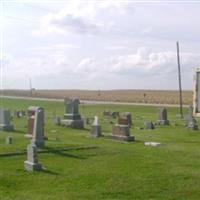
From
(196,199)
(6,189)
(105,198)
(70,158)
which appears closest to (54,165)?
(70,158)

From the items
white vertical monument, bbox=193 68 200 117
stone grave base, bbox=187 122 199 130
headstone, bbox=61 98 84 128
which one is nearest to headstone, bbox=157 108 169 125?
stone grave base, bbox=187 122 199 130

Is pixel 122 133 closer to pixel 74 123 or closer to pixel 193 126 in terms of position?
pixel 193 126

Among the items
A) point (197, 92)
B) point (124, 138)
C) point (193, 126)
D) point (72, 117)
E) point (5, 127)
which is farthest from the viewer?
point (197, 92)

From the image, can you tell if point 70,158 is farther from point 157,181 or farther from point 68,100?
point 68,100

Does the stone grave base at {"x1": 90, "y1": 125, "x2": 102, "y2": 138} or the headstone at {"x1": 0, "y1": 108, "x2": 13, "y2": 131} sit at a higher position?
the headstone at {"x1": 0, "y1": 108, "x2": 13, "y2": 131}

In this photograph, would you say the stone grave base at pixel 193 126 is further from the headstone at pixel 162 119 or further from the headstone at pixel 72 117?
the headstone at pixel 72 117

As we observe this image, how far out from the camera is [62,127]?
93.6 feet

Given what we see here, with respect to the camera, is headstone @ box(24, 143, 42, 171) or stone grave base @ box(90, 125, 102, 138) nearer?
headstone @ box(24, 143, 42, 171)

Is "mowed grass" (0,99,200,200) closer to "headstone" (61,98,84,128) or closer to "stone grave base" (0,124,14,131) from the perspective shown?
"stone grave base" (0,124,14,131)

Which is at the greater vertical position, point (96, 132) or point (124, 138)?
point (96, 132)

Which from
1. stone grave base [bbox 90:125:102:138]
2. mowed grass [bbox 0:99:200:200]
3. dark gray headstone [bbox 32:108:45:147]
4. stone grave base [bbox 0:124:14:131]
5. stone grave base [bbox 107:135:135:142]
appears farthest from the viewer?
stone grave base [bbox 0:124:14:131]

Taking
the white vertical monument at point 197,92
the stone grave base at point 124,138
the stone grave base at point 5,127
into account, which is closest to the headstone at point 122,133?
the stone grave base at point 124,138

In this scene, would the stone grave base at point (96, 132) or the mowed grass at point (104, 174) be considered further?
the stone grave base at point (96, 132)

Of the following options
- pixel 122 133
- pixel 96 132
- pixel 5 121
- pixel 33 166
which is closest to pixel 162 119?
pixel 96 132
